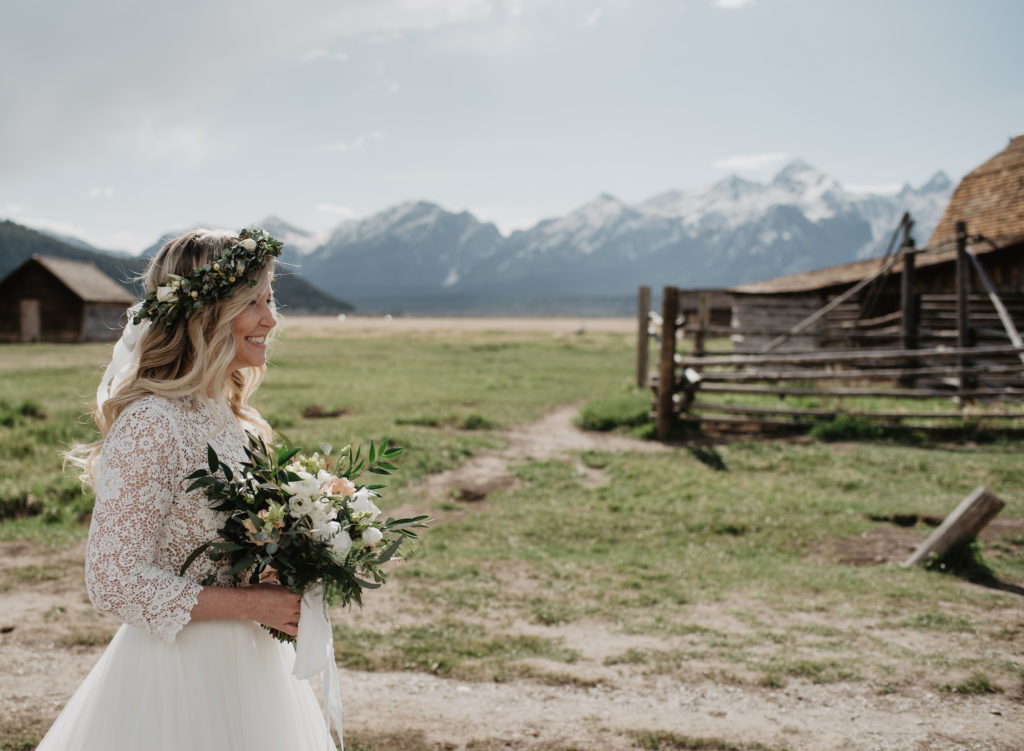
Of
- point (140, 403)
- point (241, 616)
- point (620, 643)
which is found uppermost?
point (140, 403)

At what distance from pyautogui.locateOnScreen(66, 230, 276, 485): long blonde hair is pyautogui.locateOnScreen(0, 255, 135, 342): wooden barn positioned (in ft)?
133

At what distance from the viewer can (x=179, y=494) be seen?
2.25 metres

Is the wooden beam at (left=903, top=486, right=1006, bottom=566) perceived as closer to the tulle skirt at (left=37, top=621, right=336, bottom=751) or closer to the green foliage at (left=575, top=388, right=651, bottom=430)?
the tulle skirt at (left=37, top=621, right=336, bottom=751)

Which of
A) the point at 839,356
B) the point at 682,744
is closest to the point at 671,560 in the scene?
the point at 682,744

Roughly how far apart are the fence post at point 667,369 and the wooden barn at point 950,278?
4.09 m

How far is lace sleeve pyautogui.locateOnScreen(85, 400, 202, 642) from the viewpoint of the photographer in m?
2.10

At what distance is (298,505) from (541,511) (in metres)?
6.42

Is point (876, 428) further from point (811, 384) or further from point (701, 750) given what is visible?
point (701, 750)

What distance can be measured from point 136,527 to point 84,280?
4370cm

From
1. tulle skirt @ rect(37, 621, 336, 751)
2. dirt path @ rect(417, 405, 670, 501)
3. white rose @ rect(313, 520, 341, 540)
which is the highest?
white rose @ rect(313, 520, 341, 540)

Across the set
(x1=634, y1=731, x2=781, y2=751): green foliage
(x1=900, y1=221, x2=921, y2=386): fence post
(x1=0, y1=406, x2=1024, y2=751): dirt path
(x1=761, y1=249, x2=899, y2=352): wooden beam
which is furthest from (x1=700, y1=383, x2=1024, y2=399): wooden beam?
(x1=634, y1=731, x2=781, y2=751): green foliage

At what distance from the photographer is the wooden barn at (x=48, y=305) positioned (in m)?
37.9

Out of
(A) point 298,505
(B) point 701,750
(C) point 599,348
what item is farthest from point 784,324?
(A) point 298,505

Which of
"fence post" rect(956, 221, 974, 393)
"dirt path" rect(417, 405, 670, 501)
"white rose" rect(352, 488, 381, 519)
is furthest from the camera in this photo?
"fence post" rect(956, 221, 974, 393)
